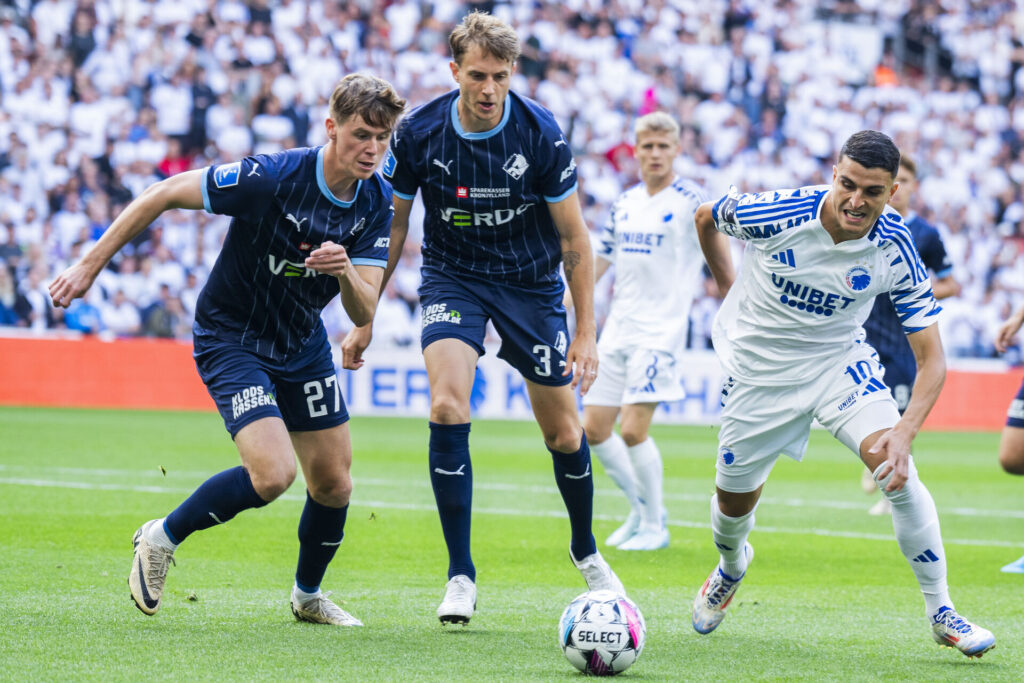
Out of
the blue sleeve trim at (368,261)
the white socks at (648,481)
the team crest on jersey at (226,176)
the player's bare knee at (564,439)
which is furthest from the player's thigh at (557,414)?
the white socks at (648,481)

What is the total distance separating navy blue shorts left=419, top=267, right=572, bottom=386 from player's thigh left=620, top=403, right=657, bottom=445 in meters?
3.10

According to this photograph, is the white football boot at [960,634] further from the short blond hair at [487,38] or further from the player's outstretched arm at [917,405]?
the short blond hair at [487,38]

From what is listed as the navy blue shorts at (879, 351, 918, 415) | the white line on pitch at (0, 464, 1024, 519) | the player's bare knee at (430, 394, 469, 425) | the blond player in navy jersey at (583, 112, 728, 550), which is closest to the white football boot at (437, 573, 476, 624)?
the player's bare knee at (430, 394, 469, 425)

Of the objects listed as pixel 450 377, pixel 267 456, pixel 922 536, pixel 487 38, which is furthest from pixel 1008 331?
pixel 267 456

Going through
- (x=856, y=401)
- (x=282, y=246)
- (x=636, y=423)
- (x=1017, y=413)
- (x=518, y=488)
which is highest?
(x=282, y=246)

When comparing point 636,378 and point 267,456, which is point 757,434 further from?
point 636,378

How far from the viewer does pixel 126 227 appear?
5.12 meters

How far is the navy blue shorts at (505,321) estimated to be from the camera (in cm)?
616

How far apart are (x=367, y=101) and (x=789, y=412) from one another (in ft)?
7.53

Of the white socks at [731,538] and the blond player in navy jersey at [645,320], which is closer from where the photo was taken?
the white socks at [731,538]

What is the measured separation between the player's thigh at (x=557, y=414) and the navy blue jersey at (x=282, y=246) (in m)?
1.04

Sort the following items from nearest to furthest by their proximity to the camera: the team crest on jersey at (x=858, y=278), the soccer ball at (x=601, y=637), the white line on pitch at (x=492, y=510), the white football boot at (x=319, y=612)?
the soccer ball at (x=601, y=637) → the team crest on jersey at (x=858, y=278) → the white football boot at (x=319, y=612) → the white line on pitch at (x=492, y=510)

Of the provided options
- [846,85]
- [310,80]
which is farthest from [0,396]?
[846,85]

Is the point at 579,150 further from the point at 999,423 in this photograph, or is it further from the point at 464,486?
the point at 464,486
